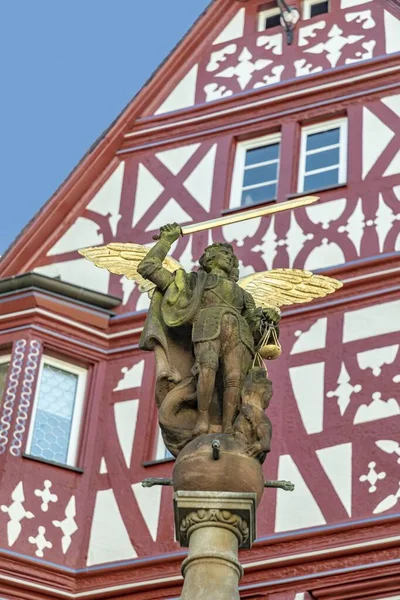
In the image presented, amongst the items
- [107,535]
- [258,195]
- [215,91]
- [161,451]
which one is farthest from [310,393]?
Result: [215,91]

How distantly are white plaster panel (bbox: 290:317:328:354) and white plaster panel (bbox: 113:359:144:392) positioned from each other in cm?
157

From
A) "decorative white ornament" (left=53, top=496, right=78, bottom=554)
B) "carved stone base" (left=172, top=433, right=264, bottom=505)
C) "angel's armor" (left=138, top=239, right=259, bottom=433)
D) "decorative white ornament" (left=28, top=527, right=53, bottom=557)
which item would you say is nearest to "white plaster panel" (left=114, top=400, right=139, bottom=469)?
"decorative white ornament" (left=53, top=496, right=78, bottom=554)

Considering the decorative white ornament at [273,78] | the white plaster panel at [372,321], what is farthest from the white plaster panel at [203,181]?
the white plaster panel at [372,321]

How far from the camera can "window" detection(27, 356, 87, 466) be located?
51.5 feet

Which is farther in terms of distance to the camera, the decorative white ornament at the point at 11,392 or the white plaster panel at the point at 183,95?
the white plaster panel at the point at 183,95

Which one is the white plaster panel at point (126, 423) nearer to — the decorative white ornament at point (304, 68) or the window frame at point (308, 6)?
the decorative white ornament at point (304, 68)

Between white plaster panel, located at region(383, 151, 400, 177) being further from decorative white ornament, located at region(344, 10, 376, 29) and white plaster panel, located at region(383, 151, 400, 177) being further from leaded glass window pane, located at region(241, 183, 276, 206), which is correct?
decorative white ornament, located at region(344, 10, 376, 29)

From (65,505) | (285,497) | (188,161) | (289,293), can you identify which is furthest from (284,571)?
(188,161)

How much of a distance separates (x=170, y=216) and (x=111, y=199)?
82cm

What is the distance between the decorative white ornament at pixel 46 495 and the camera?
15.1 m

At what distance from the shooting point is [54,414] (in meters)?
16.0

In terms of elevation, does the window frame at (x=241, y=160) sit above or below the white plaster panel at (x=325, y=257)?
above

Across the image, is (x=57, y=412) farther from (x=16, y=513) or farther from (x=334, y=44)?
(x=334, y=44)

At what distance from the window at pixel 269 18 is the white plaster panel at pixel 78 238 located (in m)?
3.33
